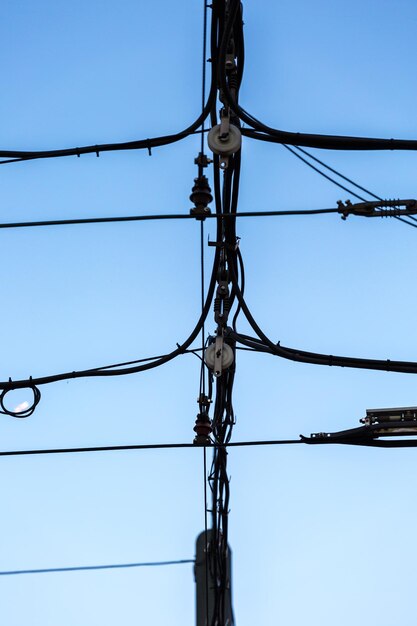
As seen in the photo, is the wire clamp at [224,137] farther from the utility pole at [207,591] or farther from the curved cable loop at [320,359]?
the utility pole at [207,591]

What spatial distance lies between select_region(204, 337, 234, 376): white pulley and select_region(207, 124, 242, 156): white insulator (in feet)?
4.16

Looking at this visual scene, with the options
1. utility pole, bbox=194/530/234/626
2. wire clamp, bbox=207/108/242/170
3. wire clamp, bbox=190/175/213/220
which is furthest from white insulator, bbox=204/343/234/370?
utility pole, bbox=194/530/234/626

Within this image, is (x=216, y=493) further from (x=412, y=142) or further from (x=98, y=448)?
(x=412, y=142)

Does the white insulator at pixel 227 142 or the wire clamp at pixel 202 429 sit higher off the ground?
the white insulator at pixel 227 142

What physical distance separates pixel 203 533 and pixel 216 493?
7.52ft

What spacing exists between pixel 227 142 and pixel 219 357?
1.41 metres

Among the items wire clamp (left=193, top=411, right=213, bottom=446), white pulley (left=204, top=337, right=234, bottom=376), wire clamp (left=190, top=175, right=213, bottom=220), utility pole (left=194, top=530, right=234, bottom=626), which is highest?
wire clamp (left=190, top=175, right=213, bottom=220)

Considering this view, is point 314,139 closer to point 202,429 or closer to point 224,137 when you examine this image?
point 224,137

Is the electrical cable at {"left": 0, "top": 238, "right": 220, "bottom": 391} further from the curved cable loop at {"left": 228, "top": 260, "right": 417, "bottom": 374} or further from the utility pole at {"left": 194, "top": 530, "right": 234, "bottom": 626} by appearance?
the utility pole at {"left": 194, "top": 530, "right": 234, "bottom": 626}

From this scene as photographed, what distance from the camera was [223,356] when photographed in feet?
24.8

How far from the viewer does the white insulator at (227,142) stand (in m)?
7.14

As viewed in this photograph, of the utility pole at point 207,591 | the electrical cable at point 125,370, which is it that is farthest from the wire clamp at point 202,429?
the utility pole at point 207,591

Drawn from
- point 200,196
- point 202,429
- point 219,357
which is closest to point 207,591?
point 219,357

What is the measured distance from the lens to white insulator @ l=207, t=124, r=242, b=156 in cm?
714
